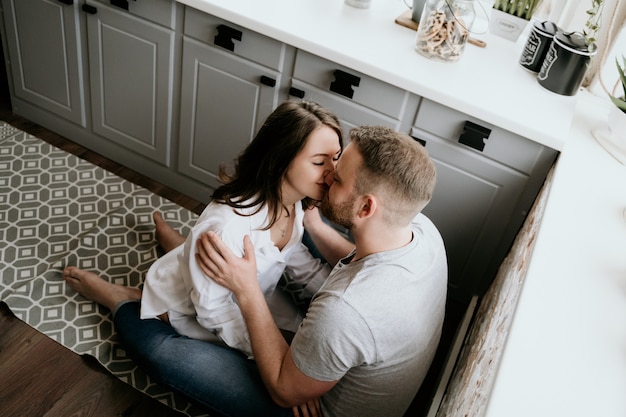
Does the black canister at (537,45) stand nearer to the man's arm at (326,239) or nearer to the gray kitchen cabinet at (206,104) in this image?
the gray kitchen cabinet at (206,104)

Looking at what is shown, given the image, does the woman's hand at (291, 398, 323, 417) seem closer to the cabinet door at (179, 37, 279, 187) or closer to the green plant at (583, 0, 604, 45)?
the cabinet door at (179, 37, 279, 187)

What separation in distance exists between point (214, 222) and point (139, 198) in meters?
0.98

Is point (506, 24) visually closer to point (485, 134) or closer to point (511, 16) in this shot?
point (511, 16)

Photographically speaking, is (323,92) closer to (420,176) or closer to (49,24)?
(420,176)

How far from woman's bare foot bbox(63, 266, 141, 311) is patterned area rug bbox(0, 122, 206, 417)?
2.0 inches

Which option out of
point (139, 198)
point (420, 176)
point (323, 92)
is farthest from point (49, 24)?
point (420, 176)

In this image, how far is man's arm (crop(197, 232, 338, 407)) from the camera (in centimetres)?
125

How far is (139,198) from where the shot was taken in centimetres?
229

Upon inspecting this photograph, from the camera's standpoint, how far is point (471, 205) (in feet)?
5.99

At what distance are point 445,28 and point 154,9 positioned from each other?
102cm

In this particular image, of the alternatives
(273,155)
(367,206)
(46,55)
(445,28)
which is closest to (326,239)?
(273,155)

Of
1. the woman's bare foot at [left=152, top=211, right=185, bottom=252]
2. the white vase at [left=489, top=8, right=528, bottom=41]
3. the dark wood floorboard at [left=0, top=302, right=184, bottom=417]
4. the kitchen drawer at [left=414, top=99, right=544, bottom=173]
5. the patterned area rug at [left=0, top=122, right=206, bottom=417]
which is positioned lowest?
the dark wood floorboard at [left=0, top=302, right=184, bottom=417]

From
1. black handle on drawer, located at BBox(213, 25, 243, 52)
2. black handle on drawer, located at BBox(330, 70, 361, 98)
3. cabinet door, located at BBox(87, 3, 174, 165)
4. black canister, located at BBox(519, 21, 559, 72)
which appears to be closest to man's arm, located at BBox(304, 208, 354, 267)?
black handle on drawer, located at BBox(330, 70, 361, 98)

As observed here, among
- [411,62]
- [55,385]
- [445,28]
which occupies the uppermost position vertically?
[445,28]
